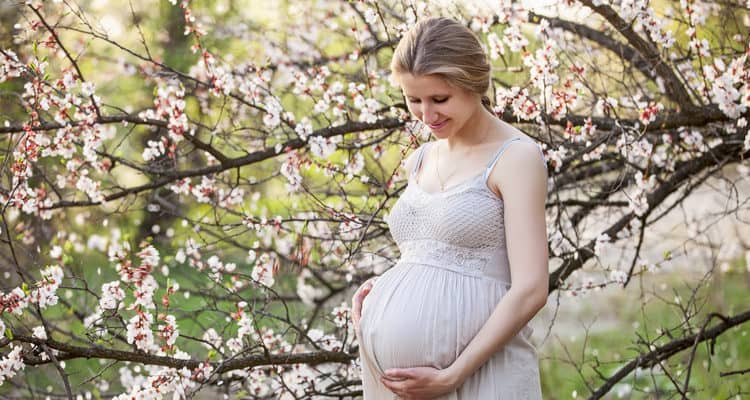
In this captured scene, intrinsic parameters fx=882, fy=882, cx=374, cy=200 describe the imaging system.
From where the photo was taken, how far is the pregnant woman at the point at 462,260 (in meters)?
2.00

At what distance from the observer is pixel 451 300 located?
2.12 metres

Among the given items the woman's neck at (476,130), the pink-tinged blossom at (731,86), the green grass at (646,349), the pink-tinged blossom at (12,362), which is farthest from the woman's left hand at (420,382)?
the green grass at (646,349)

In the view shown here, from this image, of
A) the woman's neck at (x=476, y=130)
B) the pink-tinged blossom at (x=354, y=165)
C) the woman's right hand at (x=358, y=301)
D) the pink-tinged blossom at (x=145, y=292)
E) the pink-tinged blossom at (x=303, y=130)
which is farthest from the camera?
the pink-tinged blossom at (x=354, y=165)

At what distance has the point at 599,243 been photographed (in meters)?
3.66

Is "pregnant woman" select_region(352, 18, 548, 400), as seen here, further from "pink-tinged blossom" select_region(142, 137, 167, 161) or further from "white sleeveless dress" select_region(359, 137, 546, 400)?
"pink-tinged blossom" select_region(142, 137, 167, 161)

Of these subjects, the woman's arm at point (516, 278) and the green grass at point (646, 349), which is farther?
the green grass at point (646, 349)

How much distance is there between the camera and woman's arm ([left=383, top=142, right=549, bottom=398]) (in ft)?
6.51

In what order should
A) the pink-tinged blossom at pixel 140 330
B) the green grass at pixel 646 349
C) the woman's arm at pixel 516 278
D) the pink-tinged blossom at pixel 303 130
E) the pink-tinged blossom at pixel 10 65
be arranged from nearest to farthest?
1. the woman's arm at pixel 516 278
2. the pink-tinged blossom at pixel 140 330
3. the pink-tinged blossom at pixel 10 65
4. the pink-tinged blossom at pixel 303 130
5. the green grass at pixel 646 349

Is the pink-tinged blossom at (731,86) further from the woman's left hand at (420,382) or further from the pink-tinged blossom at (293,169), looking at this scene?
the woman's left hand at (420,382)

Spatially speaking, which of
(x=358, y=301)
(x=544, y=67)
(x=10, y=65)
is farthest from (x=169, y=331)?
(x=544, y=67)

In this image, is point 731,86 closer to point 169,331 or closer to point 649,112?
point 649,112

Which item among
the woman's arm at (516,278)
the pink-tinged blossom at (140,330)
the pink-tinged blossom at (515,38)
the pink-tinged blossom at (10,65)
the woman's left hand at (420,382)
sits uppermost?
the pink-tinged blossom at (515,38)

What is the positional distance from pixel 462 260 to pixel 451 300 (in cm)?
11

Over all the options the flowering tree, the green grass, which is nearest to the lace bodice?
the flowering tree
